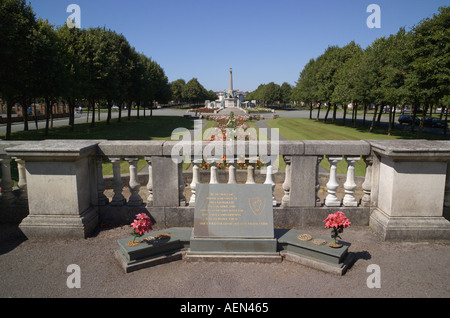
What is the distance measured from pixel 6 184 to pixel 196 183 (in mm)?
3861

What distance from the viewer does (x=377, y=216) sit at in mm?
6207

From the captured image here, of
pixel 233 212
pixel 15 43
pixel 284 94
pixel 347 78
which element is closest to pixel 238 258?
pixel 233 212

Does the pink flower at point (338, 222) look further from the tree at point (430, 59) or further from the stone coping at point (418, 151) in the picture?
the tree at point (430, 59)

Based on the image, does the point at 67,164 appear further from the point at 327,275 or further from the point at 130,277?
the point at 327,275

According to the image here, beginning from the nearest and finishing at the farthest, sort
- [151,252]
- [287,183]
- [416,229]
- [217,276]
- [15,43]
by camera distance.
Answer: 1. [217,276]
2. [151,252]
3. [416,229]
4. [287,183]
5. [15,43]

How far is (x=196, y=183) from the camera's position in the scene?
19.9ft

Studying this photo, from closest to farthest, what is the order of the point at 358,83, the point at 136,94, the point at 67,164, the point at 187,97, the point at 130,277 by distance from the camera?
1. the point at 130,277
2. the point at 67,164
3. the point at 358,83
4. the point at 136,94
5. the point at 187,97

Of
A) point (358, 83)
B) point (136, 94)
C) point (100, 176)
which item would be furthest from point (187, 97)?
point (100, 176)

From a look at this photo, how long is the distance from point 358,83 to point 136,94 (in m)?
29.0

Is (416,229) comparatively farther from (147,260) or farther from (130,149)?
(130,149)

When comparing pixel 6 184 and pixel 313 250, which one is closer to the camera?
pixel 313 250

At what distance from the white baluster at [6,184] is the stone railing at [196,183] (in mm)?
17

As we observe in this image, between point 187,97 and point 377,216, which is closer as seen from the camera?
point 377,216
